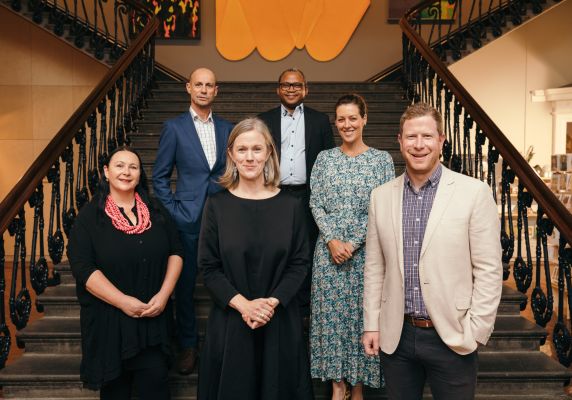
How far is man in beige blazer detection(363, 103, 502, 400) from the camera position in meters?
1.79

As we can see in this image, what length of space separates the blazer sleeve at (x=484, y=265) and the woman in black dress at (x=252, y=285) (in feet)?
2.09

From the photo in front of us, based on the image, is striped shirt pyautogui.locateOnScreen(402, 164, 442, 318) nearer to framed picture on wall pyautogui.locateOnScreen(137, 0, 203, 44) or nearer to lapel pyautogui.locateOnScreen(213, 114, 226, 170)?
lapel pyautogui.locateOnScreen(213, 114, 226, 170)

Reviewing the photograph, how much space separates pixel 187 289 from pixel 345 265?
2.68ft

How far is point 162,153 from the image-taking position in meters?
2.91

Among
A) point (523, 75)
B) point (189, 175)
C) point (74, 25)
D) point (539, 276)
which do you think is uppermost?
point (74, 25)

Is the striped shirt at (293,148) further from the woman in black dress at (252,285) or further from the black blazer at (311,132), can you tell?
the woman in black dress at (252,285)

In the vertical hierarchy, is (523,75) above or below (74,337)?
above

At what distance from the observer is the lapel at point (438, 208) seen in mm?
1815

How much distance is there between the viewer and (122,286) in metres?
2.33

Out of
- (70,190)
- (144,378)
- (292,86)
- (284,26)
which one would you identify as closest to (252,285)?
(144,378)

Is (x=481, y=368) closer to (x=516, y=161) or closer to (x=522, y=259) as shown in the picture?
(x=522, y=259)

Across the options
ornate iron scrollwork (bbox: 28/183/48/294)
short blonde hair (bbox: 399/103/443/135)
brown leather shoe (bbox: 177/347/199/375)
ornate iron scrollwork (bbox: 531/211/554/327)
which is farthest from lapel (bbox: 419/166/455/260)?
ornate iron scrollwork (bbox: 28/183/48/294)

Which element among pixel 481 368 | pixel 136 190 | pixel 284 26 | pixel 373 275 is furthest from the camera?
pixel 284 26

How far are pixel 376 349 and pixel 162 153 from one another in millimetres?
1509
